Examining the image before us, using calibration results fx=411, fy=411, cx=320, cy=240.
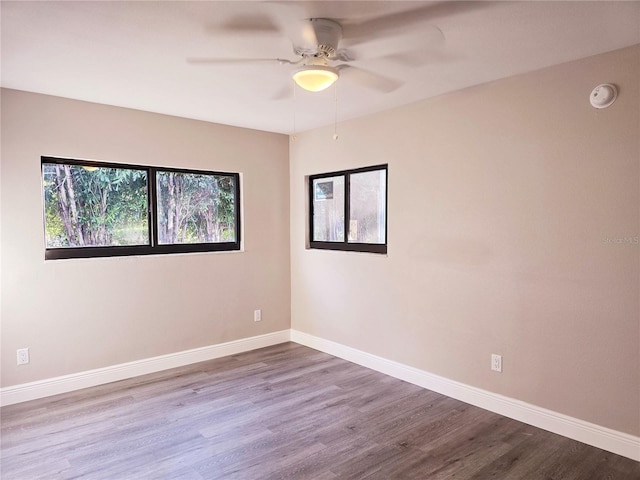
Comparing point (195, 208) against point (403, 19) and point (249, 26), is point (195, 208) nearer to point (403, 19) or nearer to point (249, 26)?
point (249, 26)

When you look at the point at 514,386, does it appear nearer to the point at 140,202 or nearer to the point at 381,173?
the point at 381,173

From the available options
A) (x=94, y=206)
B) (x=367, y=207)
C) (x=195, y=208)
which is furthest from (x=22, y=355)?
(x=367, y=207)

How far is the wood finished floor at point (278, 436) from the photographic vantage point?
7.61 feet

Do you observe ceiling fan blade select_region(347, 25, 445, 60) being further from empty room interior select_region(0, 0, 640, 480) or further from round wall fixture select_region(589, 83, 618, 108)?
round wall fixture select_region(589, 83, 618, 108)

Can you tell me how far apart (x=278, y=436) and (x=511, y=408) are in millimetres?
Answer: 1653

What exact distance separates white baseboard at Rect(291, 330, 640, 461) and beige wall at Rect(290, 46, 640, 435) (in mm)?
54

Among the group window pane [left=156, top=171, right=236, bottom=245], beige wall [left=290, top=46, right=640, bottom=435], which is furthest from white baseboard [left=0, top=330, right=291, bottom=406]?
beige wall [left=290, top=46, right=640, bottom=435]

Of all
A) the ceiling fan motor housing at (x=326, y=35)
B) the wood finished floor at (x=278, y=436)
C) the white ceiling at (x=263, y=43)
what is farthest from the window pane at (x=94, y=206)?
the ceiling fan motor housing at (x=326, y=35)

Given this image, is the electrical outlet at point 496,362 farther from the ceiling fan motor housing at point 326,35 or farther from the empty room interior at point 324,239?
the ceiling fan motor housing at point 326,35

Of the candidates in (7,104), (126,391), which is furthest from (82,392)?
(7,104)

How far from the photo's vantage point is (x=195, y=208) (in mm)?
4215

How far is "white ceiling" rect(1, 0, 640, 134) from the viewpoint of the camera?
195 centimetres

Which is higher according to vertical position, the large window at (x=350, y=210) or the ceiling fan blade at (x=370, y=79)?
the ceiling fan blade at (x=370, y=79)

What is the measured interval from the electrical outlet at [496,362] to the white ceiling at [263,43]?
194cm
